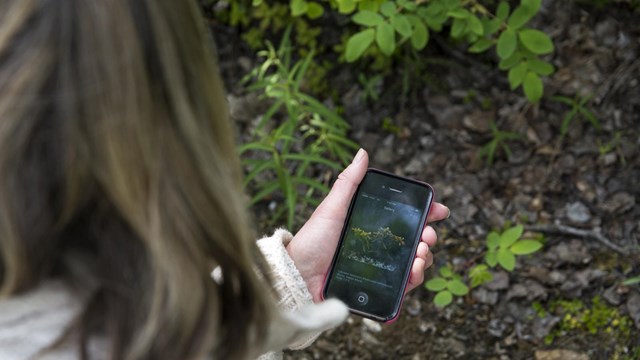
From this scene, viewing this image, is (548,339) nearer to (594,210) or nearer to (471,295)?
(471,295)

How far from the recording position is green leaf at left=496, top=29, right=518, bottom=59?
1.68 m

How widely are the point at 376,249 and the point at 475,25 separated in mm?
549

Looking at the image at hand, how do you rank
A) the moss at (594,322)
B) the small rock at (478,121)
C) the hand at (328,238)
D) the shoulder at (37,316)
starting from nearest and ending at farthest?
the shoulder at (37,316)
the hand at (328,238)
the moss at (594,322)
the small rock at (478,121)

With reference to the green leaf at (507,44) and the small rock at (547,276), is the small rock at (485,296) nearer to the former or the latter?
the small rock at (547,276)

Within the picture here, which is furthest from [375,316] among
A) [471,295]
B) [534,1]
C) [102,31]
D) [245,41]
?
[245,41]

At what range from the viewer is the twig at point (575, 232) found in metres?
2.00

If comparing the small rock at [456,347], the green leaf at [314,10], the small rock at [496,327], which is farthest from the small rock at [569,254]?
the green leaf at [314,10]

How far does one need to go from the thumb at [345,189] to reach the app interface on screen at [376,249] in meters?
0.03

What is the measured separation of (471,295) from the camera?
2033 millimetres

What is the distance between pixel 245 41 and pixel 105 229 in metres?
1.60

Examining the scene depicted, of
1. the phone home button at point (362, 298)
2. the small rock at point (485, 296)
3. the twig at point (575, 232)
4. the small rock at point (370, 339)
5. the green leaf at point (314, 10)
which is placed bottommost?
the small rock at point (370, 339)

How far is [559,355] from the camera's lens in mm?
1927

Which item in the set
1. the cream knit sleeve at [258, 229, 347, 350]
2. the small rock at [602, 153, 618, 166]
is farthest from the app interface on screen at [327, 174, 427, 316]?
the small rock at [602, 153, 618, 166]

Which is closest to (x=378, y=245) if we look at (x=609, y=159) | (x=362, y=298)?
(x=362, y=298)
